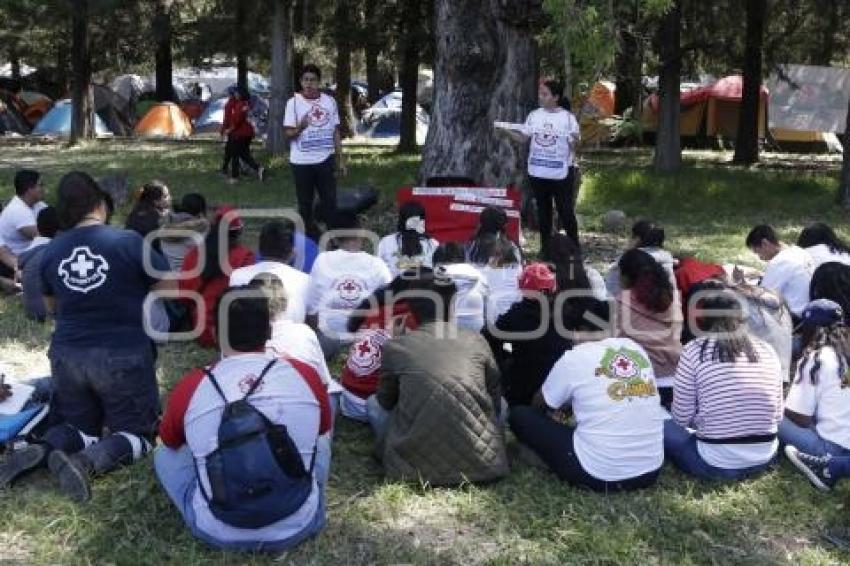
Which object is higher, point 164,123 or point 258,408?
point 164,123

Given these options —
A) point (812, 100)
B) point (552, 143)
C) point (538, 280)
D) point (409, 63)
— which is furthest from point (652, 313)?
point (812, 100)

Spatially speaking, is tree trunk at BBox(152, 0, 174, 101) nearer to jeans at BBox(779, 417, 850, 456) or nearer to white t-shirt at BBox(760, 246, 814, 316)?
white t-shirt at BBox(760, 246, 814, 316)

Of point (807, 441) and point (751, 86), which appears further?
point (751, 86)

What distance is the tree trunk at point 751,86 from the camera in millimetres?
18234

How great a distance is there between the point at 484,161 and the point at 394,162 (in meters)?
5.95

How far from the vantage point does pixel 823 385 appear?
4.50m

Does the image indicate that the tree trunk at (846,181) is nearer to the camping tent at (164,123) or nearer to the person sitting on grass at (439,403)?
the person sitting on grass at (439,403)

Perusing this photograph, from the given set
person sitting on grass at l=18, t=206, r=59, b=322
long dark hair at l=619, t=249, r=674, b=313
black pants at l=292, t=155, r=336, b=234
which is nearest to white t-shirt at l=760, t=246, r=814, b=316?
long dark hair at l=619, t=249, r=674, b=313

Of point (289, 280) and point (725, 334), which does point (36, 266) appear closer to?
point (289, 280)

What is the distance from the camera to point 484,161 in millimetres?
11055

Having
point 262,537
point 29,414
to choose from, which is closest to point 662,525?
point 262,537

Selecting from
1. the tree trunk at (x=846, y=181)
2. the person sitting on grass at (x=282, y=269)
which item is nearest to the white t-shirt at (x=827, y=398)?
the person sitting on grass at (x=282, y=269)

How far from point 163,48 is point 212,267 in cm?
2251

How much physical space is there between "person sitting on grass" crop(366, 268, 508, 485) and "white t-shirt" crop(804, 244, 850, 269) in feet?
9.36
